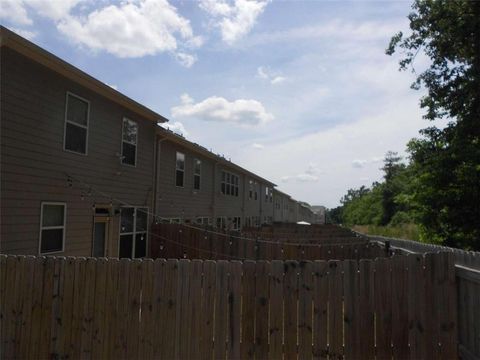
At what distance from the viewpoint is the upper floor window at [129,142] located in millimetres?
11773

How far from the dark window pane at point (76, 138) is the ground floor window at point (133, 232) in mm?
2552

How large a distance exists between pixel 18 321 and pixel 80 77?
5729 millimetres

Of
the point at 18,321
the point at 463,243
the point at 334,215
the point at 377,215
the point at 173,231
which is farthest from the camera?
the point at 334,215

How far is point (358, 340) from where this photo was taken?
15.8 ft

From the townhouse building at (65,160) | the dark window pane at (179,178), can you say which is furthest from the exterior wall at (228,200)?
the townhouse building at (65,160)

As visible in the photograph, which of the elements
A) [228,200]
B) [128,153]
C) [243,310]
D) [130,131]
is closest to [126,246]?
[128,153]

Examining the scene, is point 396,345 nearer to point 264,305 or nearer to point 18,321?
point 264,305

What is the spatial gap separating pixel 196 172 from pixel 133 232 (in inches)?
263

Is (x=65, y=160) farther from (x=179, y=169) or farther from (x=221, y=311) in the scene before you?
(x=179, y=169)

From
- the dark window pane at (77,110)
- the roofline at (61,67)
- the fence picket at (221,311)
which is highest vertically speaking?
the roofline at (61,67)

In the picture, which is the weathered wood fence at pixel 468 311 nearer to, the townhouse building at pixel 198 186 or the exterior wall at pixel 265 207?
the townhouse building at pixel 198 186

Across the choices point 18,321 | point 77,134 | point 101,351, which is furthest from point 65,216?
point 101,351

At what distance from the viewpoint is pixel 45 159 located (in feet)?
27.4

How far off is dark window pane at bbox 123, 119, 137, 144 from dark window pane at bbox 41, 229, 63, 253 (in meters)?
3.79
